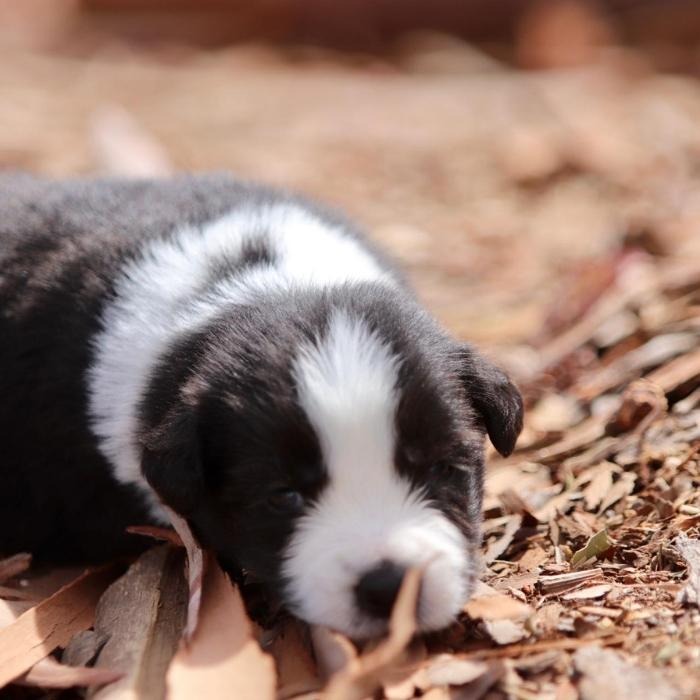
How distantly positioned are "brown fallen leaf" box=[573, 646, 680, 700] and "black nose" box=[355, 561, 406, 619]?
533 mm

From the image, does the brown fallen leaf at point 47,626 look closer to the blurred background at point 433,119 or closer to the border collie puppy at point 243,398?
the border collie puppy at point 243,398

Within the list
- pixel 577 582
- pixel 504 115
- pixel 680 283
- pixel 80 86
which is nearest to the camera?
pixel 577 582

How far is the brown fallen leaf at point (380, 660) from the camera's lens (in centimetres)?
317

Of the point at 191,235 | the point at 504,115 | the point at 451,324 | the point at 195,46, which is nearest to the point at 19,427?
the point at 191,235

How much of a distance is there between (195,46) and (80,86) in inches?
94.2

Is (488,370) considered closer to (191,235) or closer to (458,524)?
(458,524)

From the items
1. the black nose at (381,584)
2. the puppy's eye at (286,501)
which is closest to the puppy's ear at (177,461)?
the puppy's eye at (286,501)

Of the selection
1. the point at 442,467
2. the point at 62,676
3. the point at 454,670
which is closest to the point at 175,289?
the point at 442,467

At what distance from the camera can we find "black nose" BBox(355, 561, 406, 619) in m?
3.31

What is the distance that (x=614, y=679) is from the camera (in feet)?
10.3

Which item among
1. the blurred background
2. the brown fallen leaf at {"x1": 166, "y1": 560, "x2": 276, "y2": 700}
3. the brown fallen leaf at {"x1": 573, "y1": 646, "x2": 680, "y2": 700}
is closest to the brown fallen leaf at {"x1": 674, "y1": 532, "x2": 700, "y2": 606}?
the brown fallen leaf at {"x1": 573, "y1": 646, "x2": 680, "y2": 700}

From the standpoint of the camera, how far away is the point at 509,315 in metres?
6.95

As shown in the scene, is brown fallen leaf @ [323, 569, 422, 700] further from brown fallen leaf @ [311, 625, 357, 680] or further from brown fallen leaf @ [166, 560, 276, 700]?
brown fallen leaf @ [166, 560, 276, 700]

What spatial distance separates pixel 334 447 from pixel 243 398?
36 centimetres
